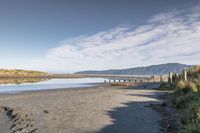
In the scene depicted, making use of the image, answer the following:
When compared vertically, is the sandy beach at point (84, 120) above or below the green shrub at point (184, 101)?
below

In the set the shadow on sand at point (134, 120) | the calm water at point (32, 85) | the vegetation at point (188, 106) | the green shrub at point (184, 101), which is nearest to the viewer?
the vegetation at point (188, 106)

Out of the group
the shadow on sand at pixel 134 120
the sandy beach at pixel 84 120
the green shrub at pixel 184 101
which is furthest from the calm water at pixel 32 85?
the green shrub at pixel 184 101

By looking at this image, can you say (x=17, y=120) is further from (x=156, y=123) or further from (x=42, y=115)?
(x=156, y=123)

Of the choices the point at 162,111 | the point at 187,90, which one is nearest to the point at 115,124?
the point at 162,111

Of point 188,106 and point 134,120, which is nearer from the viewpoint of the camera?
point 134,120

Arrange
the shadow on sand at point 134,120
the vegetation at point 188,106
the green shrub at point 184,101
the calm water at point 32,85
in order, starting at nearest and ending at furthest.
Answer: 1. the vegetation at point 188,106
2. the shadow on sand at point 134,120
3. the green shrub at point 184,101
4. the calm water at point 32,85

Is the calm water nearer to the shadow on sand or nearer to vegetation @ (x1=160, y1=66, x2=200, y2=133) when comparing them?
vegetation @ (x1=160, y1=66, x2=200, y2=133)

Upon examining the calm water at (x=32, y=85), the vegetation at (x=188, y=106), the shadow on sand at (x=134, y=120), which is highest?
the calm water at (x=32, y=85)

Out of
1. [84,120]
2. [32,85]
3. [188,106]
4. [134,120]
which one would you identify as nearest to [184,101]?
[188,106]

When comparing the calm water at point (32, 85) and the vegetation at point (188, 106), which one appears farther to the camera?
the calm water at point (32, 85)

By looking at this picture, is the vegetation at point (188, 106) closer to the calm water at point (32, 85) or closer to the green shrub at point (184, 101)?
the green shrub at point (184, 101)

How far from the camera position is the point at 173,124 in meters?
14.1

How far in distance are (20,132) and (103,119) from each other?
3.99 meters

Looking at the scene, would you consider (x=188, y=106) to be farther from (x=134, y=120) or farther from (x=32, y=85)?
(x=32, y=85)
